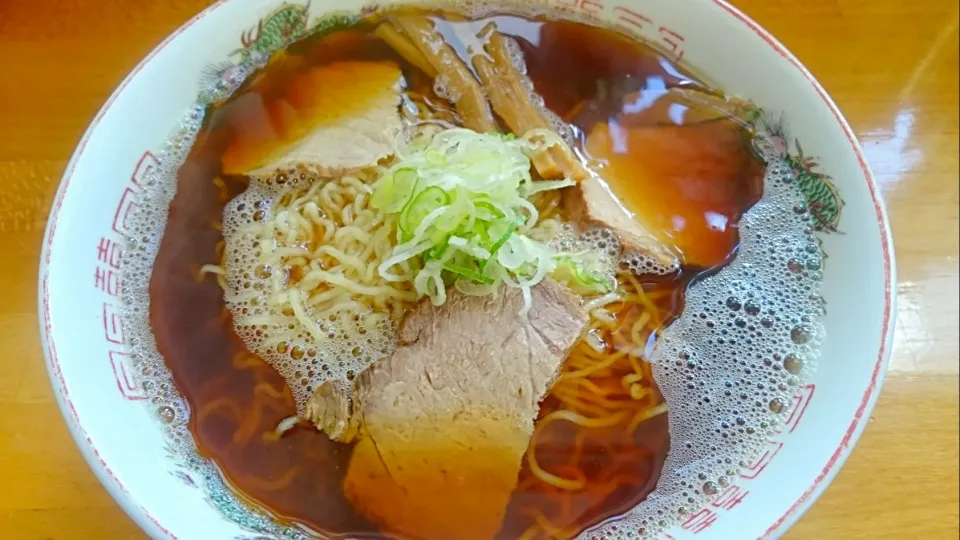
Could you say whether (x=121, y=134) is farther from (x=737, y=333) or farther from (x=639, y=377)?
(x=737, y=333)

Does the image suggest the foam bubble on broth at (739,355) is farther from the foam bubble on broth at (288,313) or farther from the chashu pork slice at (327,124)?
the chashu pork slice at (327,124)

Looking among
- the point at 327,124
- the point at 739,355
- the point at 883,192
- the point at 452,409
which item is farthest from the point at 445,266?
the point at 883,192

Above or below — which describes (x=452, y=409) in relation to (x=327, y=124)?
below

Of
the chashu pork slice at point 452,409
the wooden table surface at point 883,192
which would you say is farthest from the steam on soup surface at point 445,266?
the wooden table surface at point 883,192

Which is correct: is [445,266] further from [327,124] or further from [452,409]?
[327,124]

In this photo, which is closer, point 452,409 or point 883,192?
point 452,409

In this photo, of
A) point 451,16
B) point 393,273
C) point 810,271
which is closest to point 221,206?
point 393,273

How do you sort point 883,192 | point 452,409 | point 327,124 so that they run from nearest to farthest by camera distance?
point 452,409
point 327,124
point 883,192
